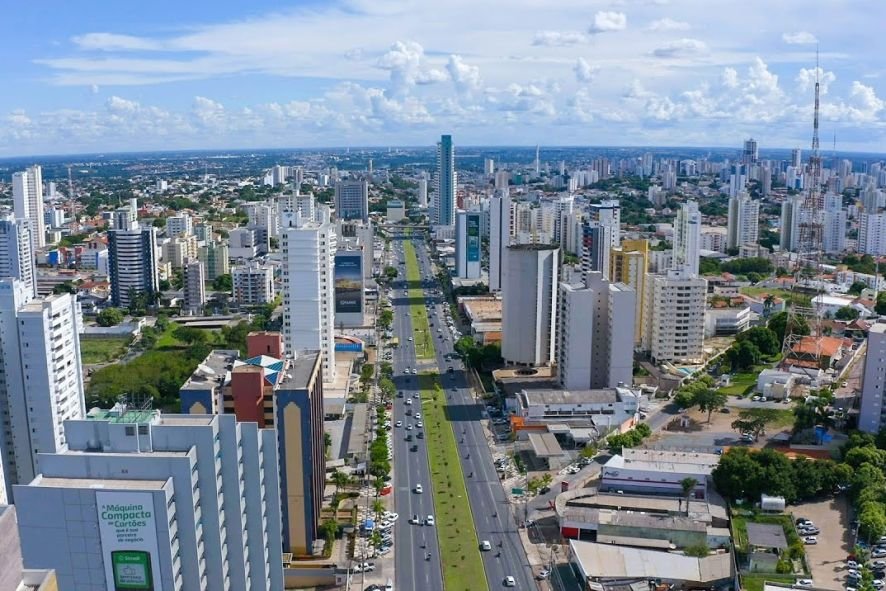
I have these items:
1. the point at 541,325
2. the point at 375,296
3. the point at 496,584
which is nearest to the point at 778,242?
the point at 375,296

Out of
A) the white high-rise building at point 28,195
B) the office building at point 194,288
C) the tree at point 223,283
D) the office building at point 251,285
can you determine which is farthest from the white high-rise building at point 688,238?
the white high-rise building at point 28,195

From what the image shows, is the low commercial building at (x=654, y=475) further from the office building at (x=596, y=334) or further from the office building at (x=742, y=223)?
the office building at (x=742, y=223)

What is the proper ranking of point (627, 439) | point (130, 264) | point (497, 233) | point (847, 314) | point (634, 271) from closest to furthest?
point (627, 439) → point (634, 271) → point (847, 314) → point (130, 264) → point (497, 233)

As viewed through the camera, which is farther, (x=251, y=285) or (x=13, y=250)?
(x=251, y=285)

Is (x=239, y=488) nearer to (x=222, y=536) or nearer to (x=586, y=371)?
(x=222, y=536)

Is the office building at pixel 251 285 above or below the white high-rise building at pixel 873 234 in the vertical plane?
below

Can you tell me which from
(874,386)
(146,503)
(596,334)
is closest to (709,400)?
(596,334)

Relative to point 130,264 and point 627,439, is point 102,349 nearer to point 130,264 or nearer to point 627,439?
point 130,264

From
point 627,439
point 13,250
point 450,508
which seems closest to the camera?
point 450,508
